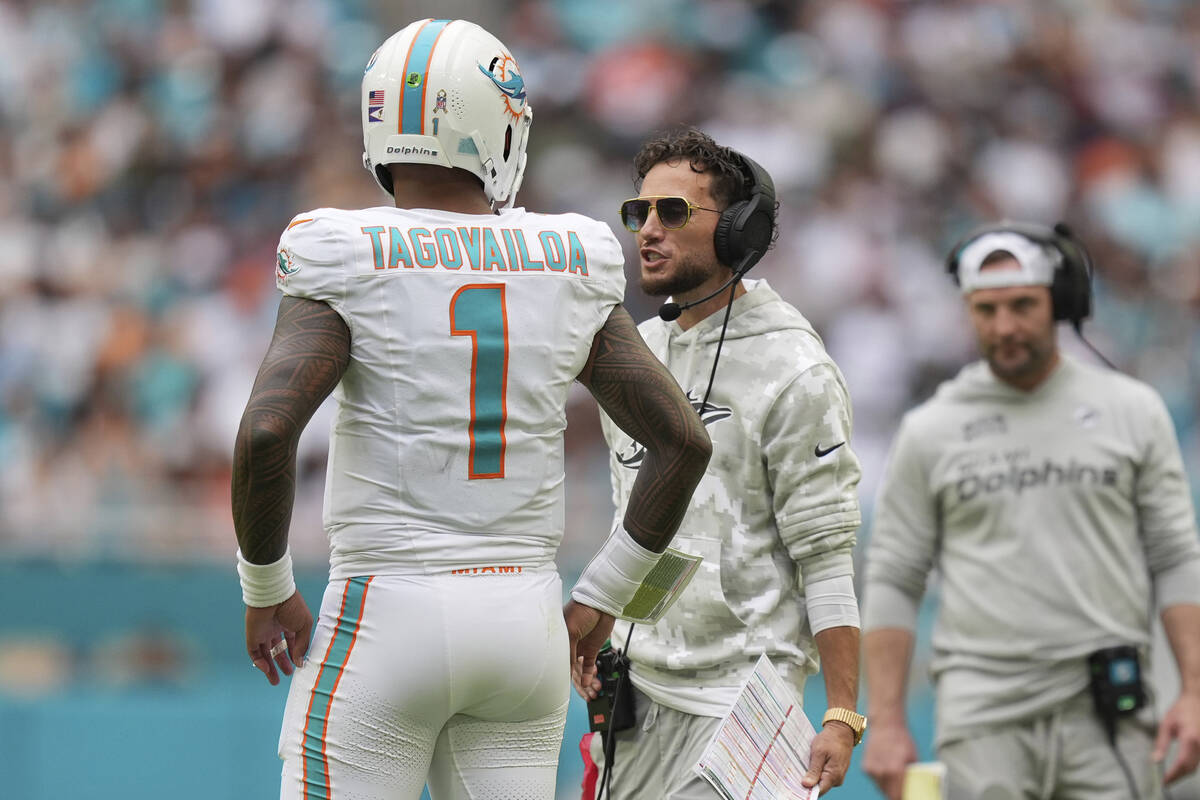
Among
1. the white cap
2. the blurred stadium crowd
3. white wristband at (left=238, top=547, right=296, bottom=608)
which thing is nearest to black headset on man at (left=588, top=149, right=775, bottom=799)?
white wristband at (left=238, top=547, right=296, bottom=608)

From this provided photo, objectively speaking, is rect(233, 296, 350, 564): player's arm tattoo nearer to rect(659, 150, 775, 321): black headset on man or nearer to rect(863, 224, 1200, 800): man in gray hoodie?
rect(659, 150, 775, 321): black headset on man

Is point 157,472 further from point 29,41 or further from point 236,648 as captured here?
point 29,41

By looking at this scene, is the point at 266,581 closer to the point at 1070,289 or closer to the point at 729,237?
the point at 729,237

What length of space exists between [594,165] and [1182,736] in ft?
24.1

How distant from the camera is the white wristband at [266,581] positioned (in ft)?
10.4

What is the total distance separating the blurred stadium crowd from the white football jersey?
583 cm

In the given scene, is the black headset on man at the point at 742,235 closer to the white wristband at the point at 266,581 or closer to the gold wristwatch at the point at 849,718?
the gold wristwatch at the point at 849,718

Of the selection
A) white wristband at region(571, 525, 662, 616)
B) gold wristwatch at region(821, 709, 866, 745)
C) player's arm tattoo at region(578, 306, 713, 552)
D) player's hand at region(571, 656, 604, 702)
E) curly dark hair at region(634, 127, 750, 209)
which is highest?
curly dark hair at region(634, 127, 750, 209)

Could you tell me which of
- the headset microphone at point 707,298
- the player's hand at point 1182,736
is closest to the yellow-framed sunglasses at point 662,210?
the headset microphone at point 707,298

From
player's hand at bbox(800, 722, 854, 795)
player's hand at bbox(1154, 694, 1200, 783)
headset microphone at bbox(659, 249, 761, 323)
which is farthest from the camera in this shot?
player's hand at bbox(1154, 694, 1200, 783)

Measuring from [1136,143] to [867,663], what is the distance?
24.1ft

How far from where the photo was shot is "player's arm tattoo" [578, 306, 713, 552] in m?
3.40

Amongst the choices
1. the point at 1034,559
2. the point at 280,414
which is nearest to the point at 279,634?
the point at 280,414

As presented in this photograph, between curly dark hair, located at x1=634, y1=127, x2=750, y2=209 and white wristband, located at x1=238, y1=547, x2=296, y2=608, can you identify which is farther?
curly dark hair, located at x1=634, y1=127, x2=750, y2=209
